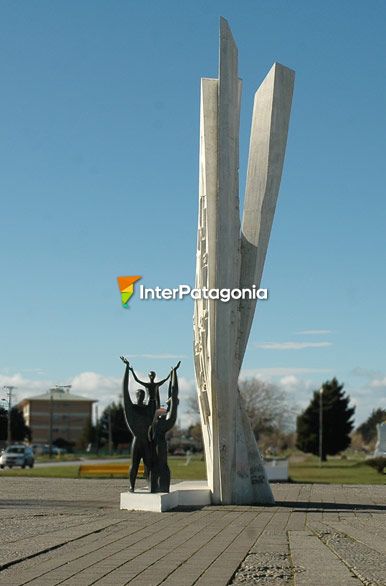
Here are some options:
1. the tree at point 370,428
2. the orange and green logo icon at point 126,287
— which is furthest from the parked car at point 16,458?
the tree at point 370,428

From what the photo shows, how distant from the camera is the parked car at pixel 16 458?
40.5 metres

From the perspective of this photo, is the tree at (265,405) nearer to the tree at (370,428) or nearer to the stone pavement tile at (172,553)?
the tree at (370,428)

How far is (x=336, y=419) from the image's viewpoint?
62.4 metres

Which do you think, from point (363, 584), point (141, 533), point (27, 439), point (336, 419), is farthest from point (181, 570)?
point (27, 439)

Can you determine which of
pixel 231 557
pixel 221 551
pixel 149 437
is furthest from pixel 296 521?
pixel 231 557

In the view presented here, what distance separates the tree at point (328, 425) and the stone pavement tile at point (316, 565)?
5085cm

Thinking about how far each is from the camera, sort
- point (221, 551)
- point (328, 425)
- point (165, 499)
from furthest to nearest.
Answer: point (328, 425) → point (165, 499) → point (221, 551)

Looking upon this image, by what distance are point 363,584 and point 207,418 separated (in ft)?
33.3

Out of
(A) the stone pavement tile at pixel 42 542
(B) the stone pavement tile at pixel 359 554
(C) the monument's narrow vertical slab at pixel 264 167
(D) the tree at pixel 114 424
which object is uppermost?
(C) the monument's narrow vertical slab at pixel 264 167

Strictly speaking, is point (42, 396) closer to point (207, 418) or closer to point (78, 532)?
point (207, 418)

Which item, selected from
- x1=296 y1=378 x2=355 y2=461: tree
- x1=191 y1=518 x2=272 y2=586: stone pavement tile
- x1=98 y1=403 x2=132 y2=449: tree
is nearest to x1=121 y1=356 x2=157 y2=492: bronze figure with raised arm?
x1=191 y1=518 x2=272 y2=586: stone pavement tile

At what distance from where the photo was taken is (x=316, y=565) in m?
8.89

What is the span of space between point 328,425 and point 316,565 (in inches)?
2113

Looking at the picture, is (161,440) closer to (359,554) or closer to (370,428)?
(359,554)
